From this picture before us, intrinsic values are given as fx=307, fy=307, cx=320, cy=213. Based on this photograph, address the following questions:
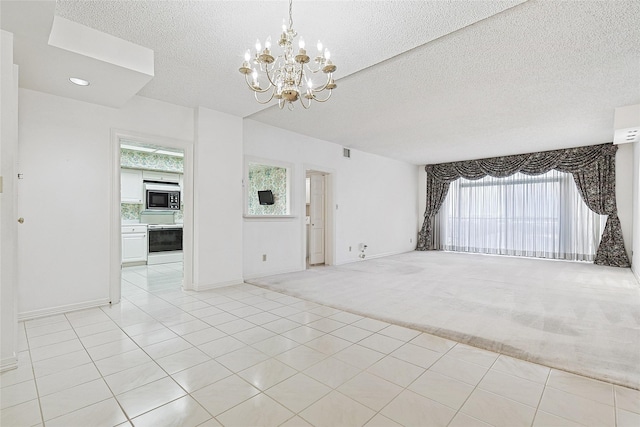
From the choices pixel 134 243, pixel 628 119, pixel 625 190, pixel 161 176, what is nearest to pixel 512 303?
pixel 628 119

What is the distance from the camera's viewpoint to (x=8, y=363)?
6.96 feet

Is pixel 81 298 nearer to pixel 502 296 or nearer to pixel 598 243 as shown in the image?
pixel 502 296

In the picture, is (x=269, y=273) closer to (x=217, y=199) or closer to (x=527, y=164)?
(x=217, y=199)

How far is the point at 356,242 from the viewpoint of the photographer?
283 inches

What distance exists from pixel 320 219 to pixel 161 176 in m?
3.88

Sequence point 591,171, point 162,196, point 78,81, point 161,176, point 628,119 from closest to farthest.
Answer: point 78,81 → point 628,119 → point 591,171 → point 162,196 → point 161,176

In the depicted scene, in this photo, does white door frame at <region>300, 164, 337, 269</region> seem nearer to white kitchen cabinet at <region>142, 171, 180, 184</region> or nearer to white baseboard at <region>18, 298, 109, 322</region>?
white kitchen cabinet at <region>142, 171, 180, 184</region>

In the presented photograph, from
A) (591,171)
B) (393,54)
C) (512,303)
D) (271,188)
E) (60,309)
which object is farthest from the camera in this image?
(591,171)

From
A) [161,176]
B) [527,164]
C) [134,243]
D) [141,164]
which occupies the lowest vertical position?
[134,243]

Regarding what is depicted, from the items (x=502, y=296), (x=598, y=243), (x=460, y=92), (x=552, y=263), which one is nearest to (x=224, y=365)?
(x=502, y=296)

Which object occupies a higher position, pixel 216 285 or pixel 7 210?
pixel 7 210

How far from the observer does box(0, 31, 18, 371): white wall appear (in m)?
2.11

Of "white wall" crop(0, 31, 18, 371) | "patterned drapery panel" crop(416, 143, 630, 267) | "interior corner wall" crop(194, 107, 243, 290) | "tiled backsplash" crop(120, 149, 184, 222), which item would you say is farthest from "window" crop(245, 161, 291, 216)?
"patterned drapery panel" crop(416, 143, 630, 267)

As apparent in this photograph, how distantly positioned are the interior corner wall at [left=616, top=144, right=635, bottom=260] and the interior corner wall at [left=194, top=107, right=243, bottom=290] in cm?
769
